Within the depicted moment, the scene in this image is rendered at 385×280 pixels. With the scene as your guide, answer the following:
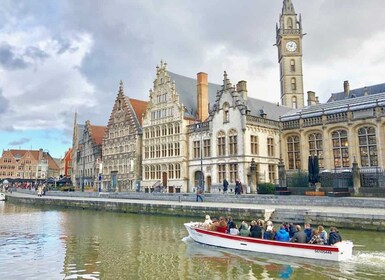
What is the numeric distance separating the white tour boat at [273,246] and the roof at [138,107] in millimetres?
43428

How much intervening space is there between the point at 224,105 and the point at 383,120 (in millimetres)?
18232

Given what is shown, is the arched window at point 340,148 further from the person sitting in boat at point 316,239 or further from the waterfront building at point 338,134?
the person sitting in boat at point 316,239

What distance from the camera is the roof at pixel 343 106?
129ft

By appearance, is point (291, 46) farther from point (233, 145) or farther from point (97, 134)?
point (97, 134)

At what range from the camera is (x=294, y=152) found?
45.8 m

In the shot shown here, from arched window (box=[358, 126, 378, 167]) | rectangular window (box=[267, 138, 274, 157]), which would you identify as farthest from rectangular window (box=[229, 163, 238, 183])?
arched window (box=[358, 126, 378, 167])

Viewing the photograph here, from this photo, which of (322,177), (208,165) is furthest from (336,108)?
(208,165)

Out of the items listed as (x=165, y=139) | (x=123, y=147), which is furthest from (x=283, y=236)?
(x=123, y=147)

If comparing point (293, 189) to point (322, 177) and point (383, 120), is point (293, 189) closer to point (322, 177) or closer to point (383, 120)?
point (322, 177)

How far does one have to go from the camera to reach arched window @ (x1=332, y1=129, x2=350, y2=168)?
133 feet

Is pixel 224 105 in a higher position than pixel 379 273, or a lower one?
higher

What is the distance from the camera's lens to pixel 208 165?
154 ft

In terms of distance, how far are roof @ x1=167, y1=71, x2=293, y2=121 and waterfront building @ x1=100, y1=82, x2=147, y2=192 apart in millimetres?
Answer: 10195

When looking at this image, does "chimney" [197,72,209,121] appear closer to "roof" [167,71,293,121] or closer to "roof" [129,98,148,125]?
"roof" [167,71,293,121]
